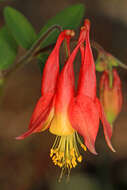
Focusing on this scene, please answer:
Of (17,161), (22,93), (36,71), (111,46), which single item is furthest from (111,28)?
(17,161)

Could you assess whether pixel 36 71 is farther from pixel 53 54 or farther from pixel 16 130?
pixel 53 54

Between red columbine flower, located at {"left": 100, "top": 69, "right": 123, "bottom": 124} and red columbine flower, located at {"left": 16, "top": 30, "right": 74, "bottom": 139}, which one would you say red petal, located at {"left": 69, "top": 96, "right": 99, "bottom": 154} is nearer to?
red columbine flower, located at {"left": 16, "top": 30, "right": 74, "bottom": 139}

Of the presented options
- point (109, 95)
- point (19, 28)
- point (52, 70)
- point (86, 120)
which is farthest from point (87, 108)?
point (19, 28)

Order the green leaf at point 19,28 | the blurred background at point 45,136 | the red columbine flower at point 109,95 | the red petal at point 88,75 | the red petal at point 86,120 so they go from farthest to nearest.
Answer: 1. the blurred background at point 45,136
2. the green leaf at point 19,28
3. the red columbine flower at point 109,95
4. the red petal at point 88,75
5. the red petal at point 86,120

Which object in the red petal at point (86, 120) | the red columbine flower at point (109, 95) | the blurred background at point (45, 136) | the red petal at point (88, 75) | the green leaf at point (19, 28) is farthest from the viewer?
the blurred background at point (45, 136)

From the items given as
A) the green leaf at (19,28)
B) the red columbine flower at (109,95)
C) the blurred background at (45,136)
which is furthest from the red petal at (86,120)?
the blurred background at (45,136)

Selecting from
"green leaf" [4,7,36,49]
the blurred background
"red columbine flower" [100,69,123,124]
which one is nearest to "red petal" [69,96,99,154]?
"red columbine flower" [100,69,123,124]

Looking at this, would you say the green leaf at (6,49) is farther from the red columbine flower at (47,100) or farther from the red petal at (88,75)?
the red petal at (88,75)
